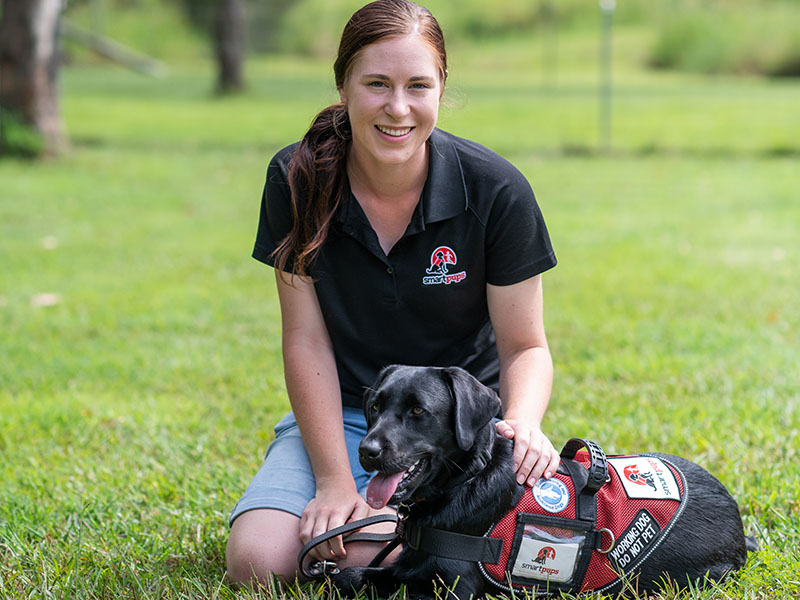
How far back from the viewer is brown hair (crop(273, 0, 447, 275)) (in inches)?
107

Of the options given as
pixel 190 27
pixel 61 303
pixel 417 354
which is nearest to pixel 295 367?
pixel 417 354

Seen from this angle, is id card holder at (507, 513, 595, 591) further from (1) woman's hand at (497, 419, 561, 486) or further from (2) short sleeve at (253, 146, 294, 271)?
(2) short sleeve at (253, 146, 294, 271)

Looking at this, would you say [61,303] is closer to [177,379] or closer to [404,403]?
[177,379]

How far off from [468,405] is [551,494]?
35 cm

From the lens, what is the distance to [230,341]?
18.0 ft

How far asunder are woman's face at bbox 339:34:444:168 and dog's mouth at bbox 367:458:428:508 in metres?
0.93

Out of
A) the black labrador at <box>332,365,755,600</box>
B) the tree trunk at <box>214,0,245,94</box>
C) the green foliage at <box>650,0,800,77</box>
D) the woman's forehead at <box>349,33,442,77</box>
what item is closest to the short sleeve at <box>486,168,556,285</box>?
the woman's forehead at <box>349,33,442,77</box>

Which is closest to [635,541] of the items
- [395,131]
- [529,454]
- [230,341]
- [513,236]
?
[529,454]

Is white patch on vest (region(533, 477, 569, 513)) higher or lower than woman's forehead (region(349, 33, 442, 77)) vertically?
lower

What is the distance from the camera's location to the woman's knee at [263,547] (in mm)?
2668

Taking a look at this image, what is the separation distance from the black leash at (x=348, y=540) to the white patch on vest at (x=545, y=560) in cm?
35

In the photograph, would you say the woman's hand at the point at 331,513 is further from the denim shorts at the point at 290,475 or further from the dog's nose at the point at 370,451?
the dog's nose at the point at 370,451

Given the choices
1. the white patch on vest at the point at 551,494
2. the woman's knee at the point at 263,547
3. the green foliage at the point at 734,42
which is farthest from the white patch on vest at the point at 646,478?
the green foliage at the point at 734,42

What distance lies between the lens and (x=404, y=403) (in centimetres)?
238
